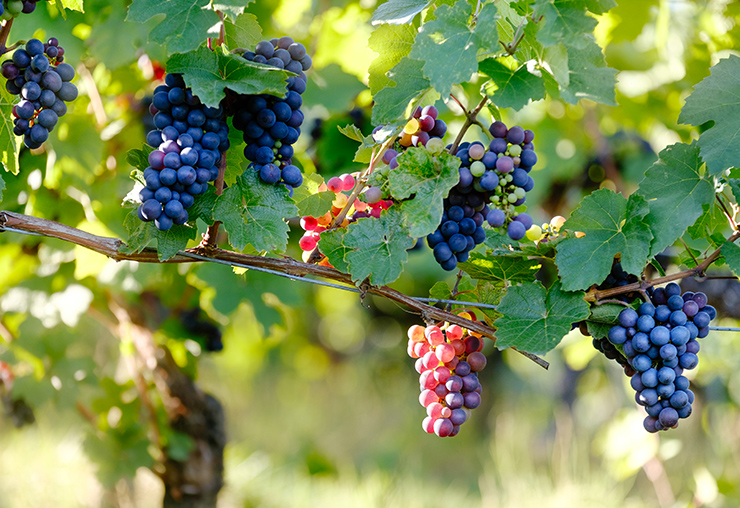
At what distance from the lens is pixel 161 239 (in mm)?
882

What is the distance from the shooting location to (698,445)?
14.1ft

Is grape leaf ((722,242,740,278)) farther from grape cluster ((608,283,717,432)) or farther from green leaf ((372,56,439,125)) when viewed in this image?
green leaf ((372,56,439,125))

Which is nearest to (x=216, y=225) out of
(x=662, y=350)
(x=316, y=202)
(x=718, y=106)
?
(x=316, y=202)

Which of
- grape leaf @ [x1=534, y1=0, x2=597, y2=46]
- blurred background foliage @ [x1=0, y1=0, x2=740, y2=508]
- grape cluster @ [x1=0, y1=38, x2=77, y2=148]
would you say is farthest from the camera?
blurred background foliage @ [x1=0, y1=0, x2=740, y2=508]

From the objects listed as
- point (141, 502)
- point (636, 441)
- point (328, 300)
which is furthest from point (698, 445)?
point (141, 502)

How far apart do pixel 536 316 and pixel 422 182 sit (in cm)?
26

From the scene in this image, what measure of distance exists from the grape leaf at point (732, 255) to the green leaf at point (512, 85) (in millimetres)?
350

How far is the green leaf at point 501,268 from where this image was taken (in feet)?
3.07

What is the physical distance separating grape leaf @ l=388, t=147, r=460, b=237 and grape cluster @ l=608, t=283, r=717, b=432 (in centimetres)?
32

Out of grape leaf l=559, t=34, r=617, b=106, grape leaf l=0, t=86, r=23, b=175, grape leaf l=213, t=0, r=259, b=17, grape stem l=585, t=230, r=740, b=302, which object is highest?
grape leaf l=213, t=0, r=259, b=17

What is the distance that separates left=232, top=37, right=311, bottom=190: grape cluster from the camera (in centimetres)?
86

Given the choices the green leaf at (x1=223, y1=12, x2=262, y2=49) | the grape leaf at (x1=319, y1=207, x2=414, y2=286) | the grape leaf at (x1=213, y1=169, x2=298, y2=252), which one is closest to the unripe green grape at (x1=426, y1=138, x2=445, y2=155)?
the grape leaf at (x1=319, y1=207, x2=414, y2=286)

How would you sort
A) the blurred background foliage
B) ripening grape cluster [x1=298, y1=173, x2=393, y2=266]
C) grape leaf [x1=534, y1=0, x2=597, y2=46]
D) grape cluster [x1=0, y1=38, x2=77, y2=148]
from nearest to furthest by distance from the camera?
grape leaf [x1=534, y1=0, x2=597, y2=46]
grape cluster [x1=0, y1=38, x2=77, y2=148]
ripening grape cluster [x1=298, y1=173, x2=393, y2=266]
the blurred background foliage

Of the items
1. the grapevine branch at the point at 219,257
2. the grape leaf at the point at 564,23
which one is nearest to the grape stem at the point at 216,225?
the grapevine branch at the point at 219,257
